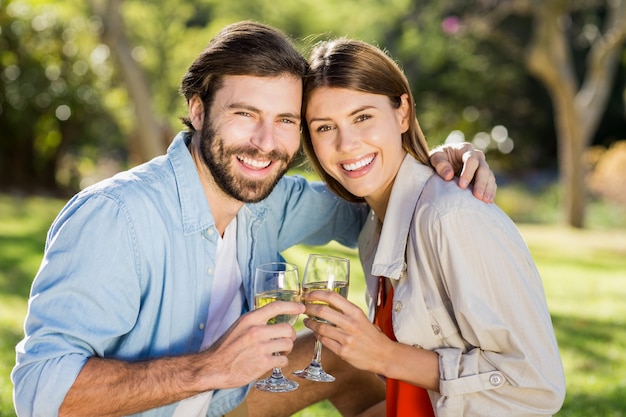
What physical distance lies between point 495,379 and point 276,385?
2.66ft

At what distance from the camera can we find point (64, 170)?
49.1 ft

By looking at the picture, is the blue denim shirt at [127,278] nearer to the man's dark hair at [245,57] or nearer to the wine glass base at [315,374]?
the man's dark hair at [245,57]

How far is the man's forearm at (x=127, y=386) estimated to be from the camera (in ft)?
7.72

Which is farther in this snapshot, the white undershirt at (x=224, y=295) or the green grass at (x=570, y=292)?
the green grass at (x=570, y=292)

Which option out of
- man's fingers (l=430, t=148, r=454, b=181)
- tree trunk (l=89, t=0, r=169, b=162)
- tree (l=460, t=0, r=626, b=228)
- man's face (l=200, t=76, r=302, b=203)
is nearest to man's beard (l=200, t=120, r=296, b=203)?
man's face (l=200, t=76, r=302, b=203)

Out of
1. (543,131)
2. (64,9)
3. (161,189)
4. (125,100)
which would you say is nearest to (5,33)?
(64,9)

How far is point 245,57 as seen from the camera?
2.99 meters

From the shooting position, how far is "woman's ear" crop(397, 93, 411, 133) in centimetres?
325

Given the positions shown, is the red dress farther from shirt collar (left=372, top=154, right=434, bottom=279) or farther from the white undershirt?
the white undershirt

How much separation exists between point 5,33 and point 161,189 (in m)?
12.7

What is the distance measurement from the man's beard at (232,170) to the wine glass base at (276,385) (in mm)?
736

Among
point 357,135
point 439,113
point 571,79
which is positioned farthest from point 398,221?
point 439,113

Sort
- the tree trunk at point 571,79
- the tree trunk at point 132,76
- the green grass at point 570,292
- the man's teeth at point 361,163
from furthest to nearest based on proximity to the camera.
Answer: the tree trunk at point 571,79 < the tree trunk at point 132,76 < the green grass at point 570,292 < the man's teeth at point 361,163

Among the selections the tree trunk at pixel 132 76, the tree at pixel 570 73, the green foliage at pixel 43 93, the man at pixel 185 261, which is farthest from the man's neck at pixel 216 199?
the green foliage at pixel 43 93
